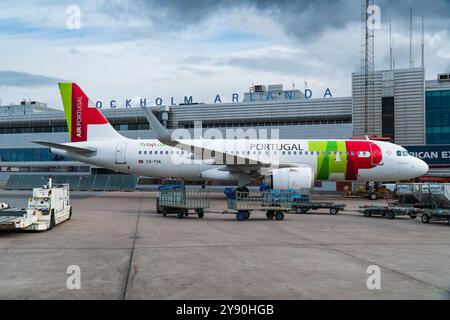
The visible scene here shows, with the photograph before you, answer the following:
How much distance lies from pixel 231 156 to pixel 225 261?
56.9 ft

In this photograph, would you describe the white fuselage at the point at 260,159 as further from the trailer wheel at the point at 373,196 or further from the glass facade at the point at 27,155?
the glass facade at the point at 27,155

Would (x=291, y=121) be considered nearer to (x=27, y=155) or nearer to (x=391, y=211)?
(x=391, y=211)

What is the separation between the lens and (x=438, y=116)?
4388cm

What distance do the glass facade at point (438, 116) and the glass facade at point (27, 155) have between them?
43.5m

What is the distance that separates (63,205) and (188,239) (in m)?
6.53

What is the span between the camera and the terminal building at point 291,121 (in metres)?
42.7

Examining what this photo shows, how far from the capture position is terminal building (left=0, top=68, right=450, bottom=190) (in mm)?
42688

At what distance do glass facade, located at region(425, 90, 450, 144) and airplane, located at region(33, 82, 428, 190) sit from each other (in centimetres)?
1701

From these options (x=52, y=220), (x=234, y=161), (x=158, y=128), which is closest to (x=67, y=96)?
(x=158, y=128)

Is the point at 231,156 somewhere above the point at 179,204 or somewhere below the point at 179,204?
above

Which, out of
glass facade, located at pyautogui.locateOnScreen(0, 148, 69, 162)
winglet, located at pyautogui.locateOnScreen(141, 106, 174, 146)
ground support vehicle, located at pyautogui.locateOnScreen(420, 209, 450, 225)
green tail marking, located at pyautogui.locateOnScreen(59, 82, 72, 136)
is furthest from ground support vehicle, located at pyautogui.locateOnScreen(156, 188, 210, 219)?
glass facade, located at pyautogui.locateOnScreen(0, 148, 69, 162)

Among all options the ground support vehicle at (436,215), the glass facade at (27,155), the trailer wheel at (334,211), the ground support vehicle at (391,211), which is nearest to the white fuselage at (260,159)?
the trailer wheel at (334,211)
